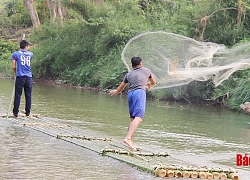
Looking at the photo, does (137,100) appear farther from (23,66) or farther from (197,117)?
(197,117)

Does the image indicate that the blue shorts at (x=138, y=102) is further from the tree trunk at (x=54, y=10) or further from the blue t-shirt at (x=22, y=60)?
the tree trunk at (x=54, y=10)

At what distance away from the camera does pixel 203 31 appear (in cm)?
2259

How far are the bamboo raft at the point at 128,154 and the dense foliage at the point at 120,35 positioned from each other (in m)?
9.76

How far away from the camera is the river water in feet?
24.6

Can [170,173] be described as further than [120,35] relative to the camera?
No

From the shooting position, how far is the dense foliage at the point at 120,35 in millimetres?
21844

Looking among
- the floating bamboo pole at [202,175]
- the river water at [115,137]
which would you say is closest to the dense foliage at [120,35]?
the river water at [115,137]

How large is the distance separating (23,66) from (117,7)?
702 inches

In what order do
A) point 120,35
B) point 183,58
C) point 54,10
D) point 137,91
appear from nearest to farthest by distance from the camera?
point 137,91 → point 183,58 → point 120,35 → point 54,10

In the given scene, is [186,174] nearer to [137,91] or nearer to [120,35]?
[137,91]

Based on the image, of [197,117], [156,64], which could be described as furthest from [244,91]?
[156,64]

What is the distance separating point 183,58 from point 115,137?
5.21 metres

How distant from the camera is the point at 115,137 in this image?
36.6ft

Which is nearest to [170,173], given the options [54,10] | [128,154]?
[128,154]
